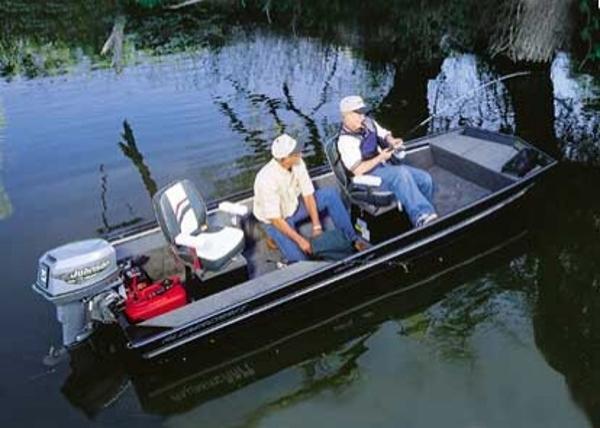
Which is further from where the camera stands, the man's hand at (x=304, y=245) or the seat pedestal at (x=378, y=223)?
the seat pedestal at (x=378, y=223)

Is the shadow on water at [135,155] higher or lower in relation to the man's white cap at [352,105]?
lower

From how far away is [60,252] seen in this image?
5637mm

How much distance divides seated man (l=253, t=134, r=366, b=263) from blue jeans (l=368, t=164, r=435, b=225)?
1.92ft

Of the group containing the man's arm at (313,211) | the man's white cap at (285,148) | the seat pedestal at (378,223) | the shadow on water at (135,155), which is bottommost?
the shadow on water at (135,155)

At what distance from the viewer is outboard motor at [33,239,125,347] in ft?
18.0

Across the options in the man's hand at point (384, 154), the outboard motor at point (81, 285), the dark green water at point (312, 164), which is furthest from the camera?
the man's hand at point (384, 154)

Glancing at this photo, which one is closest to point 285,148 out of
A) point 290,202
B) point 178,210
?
point 290,202

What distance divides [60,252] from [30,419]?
4.98 ft

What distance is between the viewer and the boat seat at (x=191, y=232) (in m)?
6.01

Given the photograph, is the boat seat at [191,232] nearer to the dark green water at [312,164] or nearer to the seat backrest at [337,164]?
the dark green water at [312,164]

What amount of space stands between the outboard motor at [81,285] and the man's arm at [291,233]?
163 centimetres

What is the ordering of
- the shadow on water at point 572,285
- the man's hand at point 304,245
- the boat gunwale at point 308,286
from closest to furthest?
the boat gunwale at point 308,286, the shadow on water at point 572,285, the man's hand at point 304,245

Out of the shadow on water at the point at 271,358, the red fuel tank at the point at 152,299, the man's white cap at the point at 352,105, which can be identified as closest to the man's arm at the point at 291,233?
the shadow on water at the point at 271,358

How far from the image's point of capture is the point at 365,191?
6984 mm
